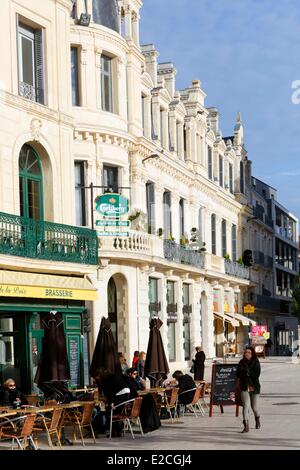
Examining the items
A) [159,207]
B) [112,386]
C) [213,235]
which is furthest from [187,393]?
[213,235]

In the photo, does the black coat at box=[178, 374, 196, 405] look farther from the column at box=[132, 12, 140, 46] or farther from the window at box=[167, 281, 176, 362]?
the window at box=[167, 281, 176, 362]

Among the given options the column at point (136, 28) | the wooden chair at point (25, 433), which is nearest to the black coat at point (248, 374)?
the wooden chair at point (25, 433)

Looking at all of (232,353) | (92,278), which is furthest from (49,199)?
(232,353)

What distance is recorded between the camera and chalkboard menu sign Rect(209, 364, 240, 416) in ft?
63.5

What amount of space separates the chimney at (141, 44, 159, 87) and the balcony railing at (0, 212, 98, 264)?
50.8 feet

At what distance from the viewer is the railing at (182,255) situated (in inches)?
1473

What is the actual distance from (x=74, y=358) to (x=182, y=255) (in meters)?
15.6

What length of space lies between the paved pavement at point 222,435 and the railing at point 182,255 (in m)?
15.6

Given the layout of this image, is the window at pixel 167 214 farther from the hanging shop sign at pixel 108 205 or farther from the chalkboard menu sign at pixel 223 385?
the chalkboard menu sign at pixel 223 385

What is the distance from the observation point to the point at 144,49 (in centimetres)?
3969

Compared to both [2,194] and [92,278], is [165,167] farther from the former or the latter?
[2,194]

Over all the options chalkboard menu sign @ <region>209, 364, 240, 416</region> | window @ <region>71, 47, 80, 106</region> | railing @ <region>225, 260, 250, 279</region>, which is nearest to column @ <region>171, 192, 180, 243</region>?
railing @ <region>225, 260, 250, 279</region>

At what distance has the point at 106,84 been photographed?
31.8 meters

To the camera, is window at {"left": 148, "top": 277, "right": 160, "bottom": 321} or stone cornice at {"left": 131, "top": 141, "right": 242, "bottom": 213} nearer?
stone cornice at {"left": 131, "top": 141, "right": 242, "bottom": 213}
